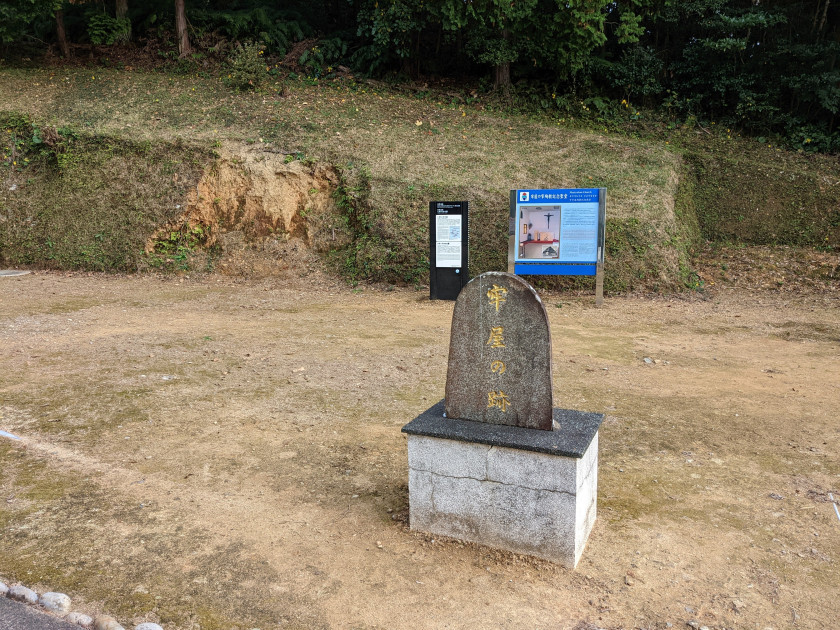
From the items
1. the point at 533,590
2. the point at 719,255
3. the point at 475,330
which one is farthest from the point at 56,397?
the point at 719,255

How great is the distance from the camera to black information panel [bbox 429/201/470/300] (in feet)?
36.3

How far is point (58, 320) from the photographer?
930 centimetres

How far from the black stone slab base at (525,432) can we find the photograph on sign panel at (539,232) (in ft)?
24.8

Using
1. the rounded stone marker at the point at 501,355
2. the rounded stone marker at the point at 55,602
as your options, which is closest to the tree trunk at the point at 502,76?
the rounded stone marker at the point at 501,355

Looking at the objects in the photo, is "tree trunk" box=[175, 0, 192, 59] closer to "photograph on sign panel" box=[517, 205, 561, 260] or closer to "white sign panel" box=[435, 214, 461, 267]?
"white sign panel" box=[435, 214, 461, 267]

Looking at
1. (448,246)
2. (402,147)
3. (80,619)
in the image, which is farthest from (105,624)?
(402,147)

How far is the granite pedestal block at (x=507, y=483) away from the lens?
3.59m

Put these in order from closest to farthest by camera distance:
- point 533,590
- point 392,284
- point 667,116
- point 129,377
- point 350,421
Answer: point 533,590 → point 350,421 → point 129,377 → point 392,284 → point 667,116

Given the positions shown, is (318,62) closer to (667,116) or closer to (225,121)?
(225,121)

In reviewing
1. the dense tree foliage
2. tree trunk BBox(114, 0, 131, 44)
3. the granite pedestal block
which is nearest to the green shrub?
the dense tree foliage

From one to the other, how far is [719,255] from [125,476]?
41.7 feet

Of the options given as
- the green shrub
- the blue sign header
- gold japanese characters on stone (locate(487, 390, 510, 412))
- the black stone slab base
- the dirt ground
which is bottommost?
the dirt ground

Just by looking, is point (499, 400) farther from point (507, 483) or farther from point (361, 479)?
point (361, 479)

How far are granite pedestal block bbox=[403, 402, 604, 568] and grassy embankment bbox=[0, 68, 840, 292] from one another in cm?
860
